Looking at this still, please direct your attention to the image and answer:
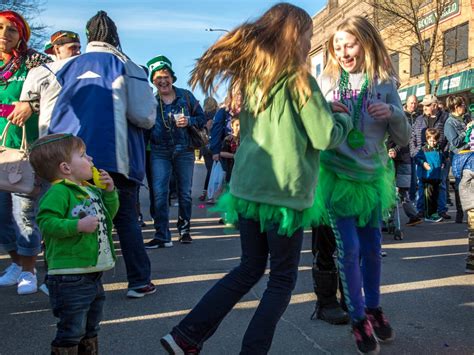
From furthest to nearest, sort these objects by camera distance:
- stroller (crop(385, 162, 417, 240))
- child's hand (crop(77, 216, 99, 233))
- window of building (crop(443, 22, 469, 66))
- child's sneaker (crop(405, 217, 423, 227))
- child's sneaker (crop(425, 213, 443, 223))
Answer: window of building (crop(443, 22, 469, 66)) → child's sneaker (crop(425, 213, 443, 223)) → child's sneaker (crop(405, 217, 423, 227)) → stroller (crop(385, 162, 417, 240)) → child's hand (crop(77, 216, 99, 233))

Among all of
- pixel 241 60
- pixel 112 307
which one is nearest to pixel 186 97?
pixel 112 307

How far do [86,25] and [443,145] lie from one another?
21.9 feet

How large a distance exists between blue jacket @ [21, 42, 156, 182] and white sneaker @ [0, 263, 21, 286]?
142 cm

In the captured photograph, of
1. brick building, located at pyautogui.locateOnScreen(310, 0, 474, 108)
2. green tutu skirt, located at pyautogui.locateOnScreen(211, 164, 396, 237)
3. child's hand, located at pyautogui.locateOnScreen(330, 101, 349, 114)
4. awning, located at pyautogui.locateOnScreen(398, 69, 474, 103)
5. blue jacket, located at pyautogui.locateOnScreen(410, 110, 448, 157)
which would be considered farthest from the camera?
brick building, located at pyautogui.locateOnScreen(310, 0, 474, 108)

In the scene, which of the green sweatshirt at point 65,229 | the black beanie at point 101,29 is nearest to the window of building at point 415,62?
the black beanie at point 101,29

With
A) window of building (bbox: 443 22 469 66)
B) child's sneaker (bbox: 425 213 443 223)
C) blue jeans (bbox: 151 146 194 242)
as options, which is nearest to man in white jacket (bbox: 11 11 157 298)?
blue jeans (bbox: 151 146 194 242)

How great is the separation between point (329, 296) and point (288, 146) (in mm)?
1374

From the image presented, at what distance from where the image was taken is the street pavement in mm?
3152

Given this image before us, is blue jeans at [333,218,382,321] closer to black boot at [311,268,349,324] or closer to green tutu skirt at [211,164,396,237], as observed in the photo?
green tutu skirt at [211,164,396,237]

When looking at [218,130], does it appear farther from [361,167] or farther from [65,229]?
[65,229]

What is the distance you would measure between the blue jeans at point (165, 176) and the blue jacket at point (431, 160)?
4347 millimetres

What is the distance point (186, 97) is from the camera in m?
6.50

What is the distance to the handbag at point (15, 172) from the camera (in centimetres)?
385

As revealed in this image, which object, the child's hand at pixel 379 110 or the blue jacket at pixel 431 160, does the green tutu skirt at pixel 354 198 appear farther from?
the blue jacket at pixel 431 160
